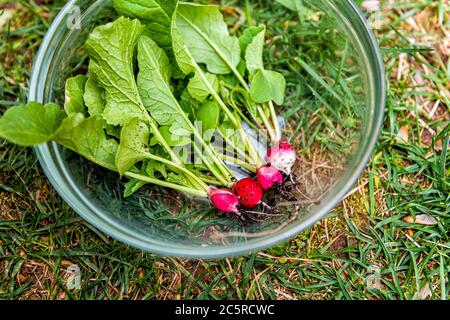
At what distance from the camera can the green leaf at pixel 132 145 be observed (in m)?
1.17

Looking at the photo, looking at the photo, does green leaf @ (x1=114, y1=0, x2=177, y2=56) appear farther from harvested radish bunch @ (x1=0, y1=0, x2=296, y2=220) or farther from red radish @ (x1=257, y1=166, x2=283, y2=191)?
red radish @ (x1=257, y1=166, x2=283, y2=191)

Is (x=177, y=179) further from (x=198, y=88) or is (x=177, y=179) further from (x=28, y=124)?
(x=28, y=124)

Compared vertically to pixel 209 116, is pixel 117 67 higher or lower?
higher

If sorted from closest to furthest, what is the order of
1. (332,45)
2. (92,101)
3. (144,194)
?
(92,101)
(144,194)
(332,45)

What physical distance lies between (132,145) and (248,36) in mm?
421

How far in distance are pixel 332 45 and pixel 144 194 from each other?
629 millimetres

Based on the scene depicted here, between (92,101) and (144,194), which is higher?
(92,101)

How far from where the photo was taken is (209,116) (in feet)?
4.29

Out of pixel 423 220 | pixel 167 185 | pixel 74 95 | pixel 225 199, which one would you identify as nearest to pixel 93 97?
pixel 74 95

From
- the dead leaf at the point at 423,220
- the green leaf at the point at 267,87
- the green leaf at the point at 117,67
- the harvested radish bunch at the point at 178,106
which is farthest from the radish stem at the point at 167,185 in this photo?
the dead leaf at the point at 423,220

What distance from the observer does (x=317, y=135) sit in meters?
1.43

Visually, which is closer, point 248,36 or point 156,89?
point 156,89
